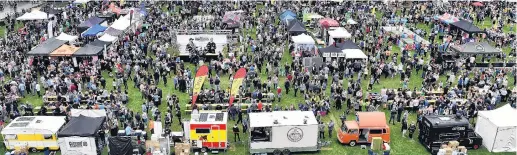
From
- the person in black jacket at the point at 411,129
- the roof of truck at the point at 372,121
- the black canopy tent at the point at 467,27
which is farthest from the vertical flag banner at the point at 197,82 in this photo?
the black canopy tent at the point at 467,27

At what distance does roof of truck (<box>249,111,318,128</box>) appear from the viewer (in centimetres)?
2109

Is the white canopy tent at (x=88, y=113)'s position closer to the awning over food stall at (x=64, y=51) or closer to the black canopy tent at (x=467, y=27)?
the awning over food stall at (x=64, y=51)

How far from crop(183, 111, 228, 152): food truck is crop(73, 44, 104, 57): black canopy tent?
14450 millimetres

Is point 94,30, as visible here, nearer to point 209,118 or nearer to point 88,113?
point 88,113

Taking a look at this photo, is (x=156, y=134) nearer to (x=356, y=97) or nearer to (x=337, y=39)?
(x=356, y=97)

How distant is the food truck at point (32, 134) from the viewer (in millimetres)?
21266

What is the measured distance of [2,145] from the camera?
22.4 metres

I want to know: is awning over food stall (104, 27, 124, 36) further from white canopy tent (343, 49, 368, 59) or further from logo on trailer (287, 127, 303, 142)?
logo on trailer (287, 127, 303, 142)

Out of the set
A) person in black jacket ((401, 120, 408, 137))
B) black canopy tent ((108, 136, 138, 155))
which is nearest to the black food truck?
person in black jacket ((401, 120, 408, 137))

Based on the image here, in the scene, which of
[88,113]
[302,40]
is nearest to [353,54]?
[302,40]

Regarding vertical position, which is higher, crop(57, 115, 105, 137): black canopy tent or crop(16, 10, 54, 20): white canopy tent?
crop(16, 10, 54, 20): white canopy tent

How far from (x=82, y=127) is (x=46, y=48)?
15.4 metres

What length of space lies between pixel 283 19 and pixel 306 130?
84.4ft

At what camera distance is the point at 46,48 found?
34188 mm
